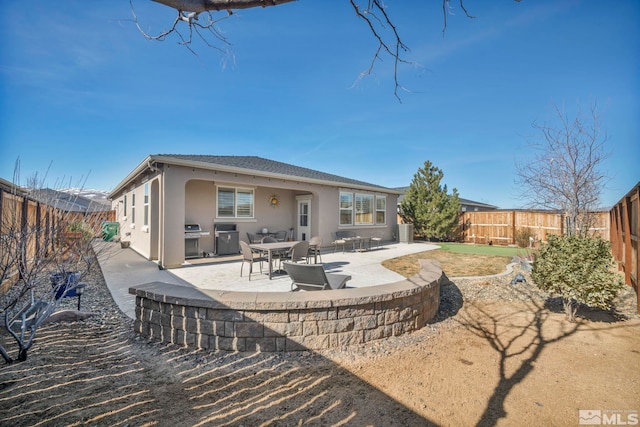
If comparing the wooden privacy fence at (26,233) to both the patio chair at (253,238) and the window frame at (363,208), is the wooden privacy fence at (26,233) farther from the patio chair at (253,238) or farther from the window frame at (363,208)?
the window frame at (363,208)

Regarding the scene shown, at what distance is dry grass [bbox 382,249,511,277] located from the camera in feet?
26.4

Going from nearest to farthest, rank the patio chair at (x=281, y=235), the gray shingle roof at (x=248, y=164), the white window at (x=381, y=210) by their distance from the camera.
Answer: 1. the gray shingle roof at (x=248, y=164)
2. the patio chair at (x=281, y=235)
3. the white window at (x=381, y=210)

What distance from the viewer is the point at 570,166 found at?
8664 millimetres

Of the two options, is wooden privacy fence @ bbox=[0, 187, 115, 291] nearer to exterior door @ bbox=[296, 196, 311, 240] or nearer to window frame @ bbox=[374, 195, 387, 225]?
exterior door @ bbox=[296, 196, 311, 240]

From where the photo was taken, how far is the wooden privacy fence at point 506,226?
1449 centimetres

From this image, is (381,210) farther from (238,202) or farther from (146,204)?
(146,204)

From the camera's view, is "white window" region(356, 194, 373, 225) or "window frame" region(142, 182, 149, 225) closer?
"window frame" region(142, 182, 149, 225)

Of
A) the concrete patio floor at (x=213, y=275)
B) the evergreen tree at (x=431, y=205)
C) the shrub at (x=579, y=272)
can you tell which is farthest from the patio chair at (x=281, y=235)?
the evergreen tree at (x=431, y=205)

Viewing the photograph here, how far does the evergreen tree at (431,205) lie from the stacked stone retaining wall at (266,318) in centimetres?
1371

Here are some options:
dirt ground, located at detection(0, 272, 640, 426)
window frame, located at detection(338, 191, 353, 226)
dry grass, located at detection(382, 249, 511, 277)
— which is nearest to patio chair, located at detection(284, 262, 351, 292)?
dirt ground, located at detection(0, 272, 640, 426)

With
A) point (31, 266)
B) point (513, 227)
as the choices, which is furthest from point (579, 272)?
point (513, 227)

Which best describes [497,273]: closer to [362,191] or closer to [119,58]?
[362,191]

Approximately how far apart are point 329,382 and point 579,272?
4.63 m

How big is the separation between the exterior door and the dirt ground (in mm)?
8434
